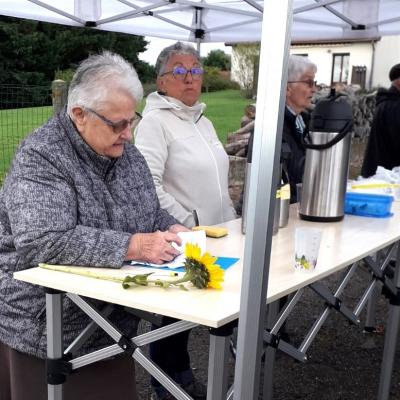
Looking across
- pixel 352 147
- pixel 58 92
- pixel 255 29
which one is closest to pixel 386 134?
pixel 352 147

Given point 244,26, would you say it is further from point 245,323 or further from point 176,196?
point 245,323

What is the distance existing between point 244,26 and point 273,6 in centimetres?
419

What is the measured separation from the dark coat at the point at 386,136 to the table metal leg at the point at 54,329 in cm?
389

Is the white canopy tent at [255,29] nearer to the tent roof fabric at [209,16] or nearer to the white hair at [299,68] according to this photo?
the tent roof fabric at [209,16]

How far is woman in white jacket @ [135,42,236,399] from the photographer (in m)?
2.73

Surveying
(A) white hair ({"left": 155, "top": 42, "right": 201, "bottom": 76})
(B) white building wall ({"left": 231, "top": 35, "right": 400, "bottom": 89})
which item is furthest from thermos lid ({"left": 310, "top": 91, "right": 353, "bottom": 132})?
(B) white building wall ({"left": 231, "top": 35, "right": 400, "bottom": 89})

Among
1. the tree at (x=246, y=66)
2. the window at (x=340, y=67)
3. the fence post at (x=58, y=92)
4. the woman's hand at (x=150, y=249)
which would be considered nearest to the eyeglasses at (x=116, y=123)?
the woman's hand at (x=150, y=249)

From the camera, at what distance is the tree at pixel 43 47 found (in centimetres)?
1462

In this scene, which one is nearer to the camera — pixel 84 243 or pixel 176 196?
pixel 84 243

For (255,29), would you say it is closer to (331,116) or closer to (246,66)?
(331,116)

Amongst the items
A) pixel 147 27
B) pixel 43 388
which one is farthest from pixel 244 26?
pixel 43 388

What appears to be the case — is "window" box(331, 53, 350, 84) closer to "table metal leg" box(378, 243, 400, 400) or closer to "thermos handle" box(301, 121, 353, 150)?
"table metal leg" box(378, 243, 400, 400)

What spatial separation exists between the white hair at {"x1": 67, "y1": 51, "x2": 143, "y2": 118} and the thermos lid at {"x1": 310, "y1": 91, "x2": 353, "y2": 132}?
3.17 feet

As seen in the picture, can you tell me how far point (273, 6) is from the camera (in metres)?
1.22
